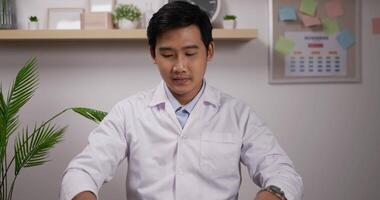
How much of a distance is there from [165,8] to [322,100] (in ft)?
5.04

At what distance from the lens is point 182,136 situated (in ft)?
4.74

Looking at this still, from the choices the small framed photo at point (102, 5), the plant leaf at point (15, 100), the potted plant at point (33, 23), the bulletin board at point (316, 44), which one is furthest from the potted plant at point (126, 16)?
the bulletin board at point (316, 44)

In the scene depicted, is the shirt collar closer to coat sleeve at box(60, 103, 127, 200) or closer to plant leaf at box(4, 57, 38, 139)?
coat sleeve at box(60, 103, 127, 200)

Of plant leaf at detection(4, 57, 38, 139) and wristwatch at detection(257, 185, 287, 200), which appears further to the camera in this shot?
plant leaf at detection(4, 57, 38, 139)

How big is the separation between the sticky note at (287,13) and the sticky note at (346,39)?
312 millimetres

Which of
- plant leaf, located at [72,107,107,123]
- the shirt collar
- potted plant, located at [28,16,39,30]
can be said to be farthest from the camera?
potted plant, located at [28,16,39,30]

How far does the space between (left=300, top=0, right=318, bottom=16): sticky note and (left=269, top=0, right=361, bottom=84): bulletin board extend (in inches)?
0.5

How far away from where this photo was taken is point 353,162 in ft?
8.66

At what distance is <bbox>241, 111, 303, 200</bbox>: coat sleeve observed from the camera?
127 cm

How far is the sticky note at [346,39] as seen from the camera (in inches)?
101

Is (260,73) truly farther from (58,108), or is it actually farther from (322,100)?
(58,108)

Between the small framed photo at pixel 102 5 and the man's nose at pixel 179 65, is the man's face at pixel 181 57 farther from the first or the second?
the small framed photo at pixel 102 5

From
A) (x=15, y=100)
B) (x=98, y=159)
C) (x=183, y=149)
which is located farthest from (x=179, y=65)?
(x=15, y=100)

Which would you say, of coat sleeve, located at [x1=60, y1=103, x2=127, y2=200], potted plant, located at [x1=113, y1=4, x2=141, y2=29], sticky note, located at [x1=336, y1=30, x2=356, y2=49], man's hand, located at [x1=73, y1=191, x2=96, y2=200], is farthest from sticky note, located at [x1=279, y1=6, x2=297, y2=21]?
man's hand, located at [x1=73, y1=191, x2=96, y2=200]
